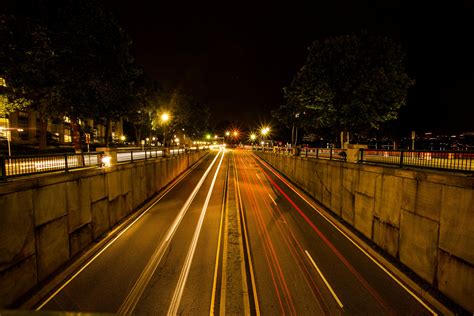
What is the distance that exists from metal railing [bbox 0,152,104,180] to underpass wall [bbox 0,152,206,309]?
0.56 metres

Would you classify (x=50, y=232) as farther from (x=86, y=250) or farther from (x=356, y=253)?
(x=356, y=253)

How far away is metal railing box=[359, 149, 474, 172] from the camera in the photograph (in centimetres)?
721

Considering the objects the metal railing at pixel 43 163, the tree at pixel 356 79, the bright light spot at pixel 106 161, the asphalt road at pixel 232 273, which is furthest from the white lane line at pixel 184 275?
the tree at pixel 356 79

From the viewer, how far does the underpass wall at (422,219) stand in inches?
242

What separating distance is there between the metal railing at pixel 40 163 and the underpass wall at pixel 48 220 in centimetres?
56

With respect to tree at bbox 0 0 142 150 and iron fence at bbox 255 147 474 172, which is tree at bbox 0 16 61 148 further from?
iron fence at bbox 255 147 474 172

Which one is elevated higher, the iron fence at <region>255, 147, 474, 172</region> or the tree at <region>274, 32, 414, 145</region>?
the tree at <region>274, 32, 414, 145</region>

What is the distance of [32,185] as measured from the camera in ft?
22.8

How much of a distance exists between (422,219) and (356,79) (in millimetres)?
17615

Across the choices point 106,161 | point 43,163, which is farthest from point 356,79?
point 43,163

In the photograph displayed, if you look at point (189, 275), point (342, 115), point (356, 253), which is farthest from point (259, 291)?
point (342, 115)

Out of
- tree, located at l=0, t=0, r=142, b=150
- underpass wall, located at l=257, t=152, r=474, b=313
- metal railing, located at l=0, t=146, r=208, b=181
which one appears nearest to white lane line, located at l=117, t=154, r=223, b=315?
metal railing, located at l=0, t=146, r=208, b=181

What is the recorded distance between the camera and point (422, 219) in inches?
293

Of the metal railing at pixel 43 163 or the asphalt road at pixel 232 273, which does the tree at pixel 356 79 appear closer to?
the asphalt road at pixel 232 273
